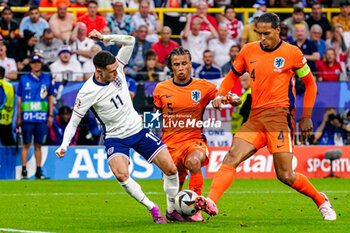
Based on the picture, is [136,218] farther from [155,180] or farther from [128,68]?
[128,68]

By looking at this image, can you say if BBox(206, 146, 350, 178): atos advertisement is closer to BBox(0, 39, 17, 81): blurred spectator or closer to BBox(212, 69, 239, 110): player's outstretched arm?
BBox(0, 39, 17, 81): blurred spectator

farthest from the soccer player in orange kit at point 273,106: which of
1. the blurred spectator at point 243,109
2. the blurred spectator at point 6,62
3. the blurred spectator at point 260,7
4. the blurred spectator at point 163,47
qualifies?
the blurred spectator at point 260,7

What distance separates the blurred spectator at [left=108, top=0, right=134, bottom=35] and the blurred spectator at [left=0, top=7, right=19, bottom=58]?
2398mm

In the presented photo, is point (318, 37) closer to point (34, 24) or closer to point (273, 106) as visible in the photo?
point (34, 24)

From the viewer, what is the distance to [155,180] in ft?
55.9

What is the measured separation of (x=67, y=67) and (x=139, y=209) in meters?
7.63

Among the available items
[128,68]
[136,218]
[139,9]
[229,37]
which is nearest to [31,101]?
[128,68]

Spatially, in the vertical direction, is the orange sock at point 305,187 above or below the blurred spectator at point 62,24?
below

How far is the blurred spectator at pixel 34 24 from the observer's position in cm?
1906

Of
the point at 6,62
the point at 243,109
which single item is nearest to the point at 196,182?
the point at 243,109

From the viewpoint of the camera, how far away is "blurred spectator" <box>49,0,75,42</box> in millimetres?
19250

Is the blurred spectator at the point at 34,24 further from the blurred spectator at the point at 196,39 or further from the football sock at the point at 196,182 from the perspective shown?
the football sock at the point at 196,182

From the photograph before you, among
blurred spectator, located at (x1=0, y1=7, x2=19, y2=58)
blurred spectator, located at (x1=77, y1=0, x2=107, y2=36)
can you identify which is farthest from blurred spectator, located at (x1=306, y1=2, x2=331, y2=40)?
blurred spectator, located at (x1=0, y1=7, x2=19, y2=58)

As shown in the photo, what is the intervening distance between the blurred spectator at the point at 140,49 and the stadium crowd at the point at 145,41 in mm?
25
